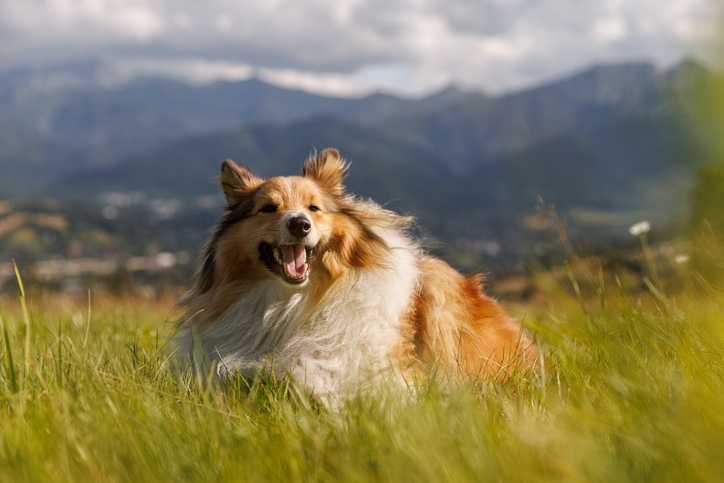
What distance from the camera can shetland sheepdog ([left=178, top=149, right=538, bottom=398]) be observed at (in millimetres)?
3646

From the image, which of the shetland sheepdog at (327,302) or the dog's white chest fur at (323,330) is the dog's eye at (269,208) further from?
the dog's white chest fur at (323,330)

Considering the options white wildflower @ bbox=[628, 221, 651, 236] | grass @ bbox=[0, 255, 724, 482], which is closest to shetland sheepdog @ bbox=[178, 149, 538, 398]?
grass @ bbox=[0, 255, 724, 482]

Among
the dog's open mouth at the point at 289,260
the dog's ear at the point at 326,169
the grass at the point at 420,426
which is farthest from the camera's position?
the dog's ear at the point at 326,169

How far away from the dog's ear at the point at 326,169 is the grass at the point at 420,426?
2016 millimetres

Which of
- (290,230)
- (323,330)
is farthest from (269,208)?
(323,330)

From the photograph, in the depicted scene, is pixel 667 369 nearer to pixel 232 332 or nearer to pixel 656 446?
pixel 656 446

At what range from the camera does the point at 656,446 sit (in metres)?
1.98

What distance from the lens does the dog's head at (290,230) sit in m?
3.93

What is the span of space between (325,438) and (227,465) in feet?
1.67

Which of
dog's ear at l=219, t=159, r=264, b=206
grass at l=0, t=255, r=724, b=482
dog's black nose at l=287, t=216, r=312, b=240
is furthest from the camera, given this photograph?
dog's ear at l=219, t=159, r=264, b=206

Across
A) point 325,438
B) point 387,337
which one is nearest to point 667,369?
point 387,337

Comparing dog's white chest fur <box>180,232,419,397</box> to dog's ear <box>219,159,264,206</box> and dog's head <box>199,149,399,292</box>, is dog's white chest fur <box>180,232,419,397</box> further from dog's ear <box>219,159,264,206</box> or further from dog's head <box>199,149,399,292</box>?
dog's ear <box>219,159,264,206</box>

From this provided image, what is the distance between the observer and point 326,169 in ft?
15.4

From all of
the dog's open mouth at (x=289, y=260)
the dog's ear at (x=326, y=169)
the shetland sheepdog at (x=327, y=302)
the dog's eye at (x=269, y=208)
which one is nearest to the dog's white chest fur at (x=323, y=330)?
the shetland sheepdog at (x=327, y=302)
